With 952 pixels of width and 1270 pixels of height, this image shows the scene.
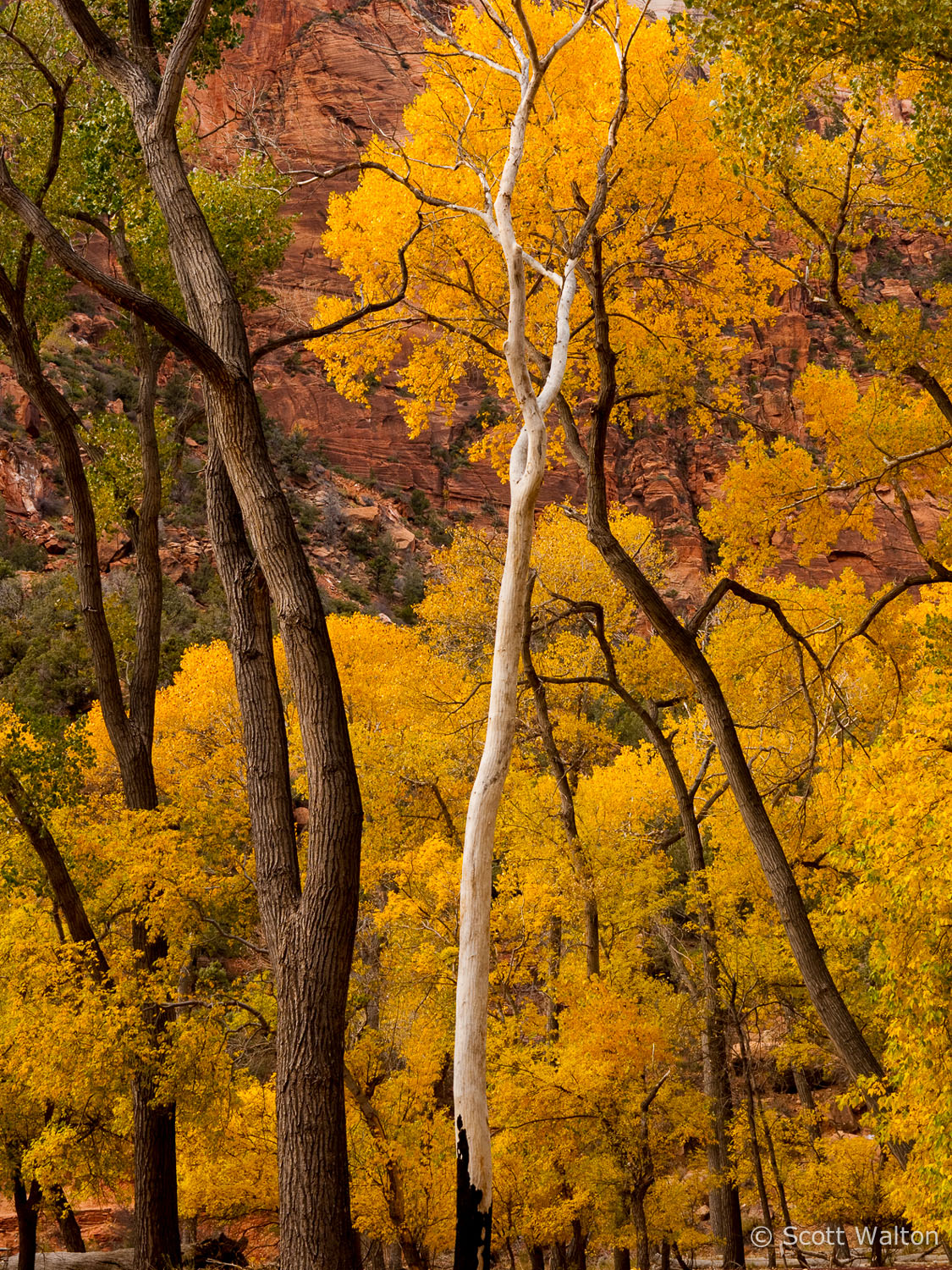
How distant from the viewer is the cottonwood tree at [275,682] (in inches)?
189

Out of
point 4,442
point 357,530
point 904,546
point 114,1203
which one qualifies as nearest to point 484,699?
point 114,1203

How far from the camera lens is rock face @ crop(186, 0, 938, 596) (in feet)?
194

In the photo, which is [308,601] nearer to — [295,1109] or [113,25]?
[295,1109]

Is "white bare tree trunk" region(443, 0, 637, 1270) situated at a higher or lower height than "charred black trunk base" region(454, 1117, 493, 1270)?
higher

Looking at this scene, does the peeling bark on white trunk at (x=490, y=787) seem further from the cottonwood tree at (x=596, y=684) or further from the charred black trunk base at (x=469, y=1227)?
the cottonwood tree at (x=596, y=684)

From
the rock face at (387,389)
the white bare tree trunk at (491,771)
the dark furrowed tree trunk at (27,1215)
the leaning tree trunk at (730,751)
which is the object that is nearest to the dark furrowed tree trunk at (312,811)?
the white bare tree trunk at (491,771)

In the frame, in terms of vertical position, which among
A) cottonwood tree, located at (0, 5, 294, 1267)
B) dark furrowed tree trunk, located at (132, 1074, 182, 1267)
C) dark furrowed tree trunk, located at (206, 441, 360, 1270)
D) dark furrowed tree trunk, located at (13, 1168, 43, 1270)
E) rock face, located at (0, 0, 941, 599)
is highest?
rock face, located at (0, 0, 941, 599)

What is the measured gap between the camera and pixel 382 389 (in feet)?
196

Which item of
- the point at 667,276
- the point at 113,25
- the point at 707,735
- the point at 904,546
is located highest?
the point at 904,546

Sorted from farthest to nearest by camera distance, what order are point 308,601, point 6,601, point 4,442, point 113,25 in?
point 4,442 < point 6,601 < point 113,25 < point 308,601

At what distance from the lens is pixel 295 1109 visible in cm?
481

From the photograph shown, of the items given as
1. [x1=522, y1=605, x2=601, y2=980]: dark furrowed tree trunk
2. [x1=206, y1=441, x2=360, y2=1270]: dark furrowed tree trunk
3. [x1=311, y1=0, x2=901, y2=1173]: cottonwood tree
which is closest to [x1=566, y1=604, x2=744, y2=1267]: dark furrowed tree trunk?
[x1=522, y1=605, x2=601, y2=980]: dark furrowed tree trunk

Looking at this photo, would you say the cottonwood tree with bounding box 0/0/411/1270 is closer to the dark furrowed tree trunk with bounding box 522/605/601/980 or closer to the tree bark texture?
the tree bark texture

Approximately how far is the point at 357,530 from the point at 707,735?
43206 millimetres
